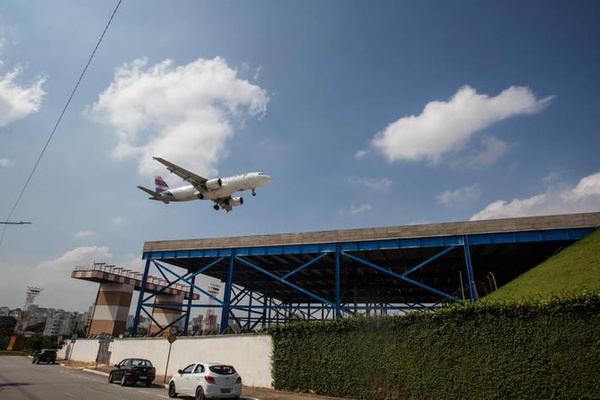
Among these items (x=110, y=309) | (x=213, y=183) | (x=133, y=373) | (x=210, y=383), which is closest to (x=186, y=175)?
(x=213, y=183)

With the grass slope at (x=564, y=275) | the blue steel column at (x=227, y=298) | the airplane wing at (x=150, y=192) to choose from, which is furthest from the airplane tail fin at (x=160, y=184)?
the grass slope at (x=564, y=275)

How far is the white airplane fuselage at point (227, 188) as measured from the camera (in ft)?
102

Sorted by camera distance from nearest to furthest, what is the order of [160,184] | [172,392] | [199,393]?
[199,393]
[172,392]
[160,184]

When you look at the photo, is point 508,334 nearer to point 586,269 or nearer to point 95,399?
point 586,269

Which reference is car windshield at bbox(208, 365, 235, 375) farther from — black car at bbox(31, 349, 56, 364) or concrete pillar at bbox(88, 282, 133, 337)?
concrete pillar at bbox(88, 282, 133, 337)

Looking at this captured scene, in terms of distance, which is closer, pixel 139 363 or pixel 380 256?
pixel 139 363

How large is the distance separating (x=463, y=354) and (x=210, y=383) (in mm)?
8726

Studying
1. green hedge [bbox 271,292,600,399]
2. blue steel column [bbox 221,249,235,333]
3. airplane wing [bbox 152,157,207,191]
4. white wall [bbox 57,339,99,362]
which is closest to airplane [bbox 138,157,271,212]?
airplane wing [bbox 152,157,207,191]

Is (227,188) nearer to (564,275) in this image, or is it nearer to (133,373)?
(133,373)

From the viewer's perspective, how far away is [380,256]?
30422 mm

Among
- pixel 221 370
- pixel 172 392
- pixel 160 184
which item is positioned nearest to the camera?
pixel 221 370

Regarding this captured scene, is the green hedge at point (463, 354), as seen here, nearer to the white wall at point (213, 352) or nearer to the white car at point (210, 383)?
the white wall at point (213, 352)

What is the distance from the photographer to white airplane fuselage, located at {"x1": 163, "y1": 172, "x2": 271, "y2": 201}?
31016mm

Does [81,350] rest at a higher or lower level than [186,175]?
lower
